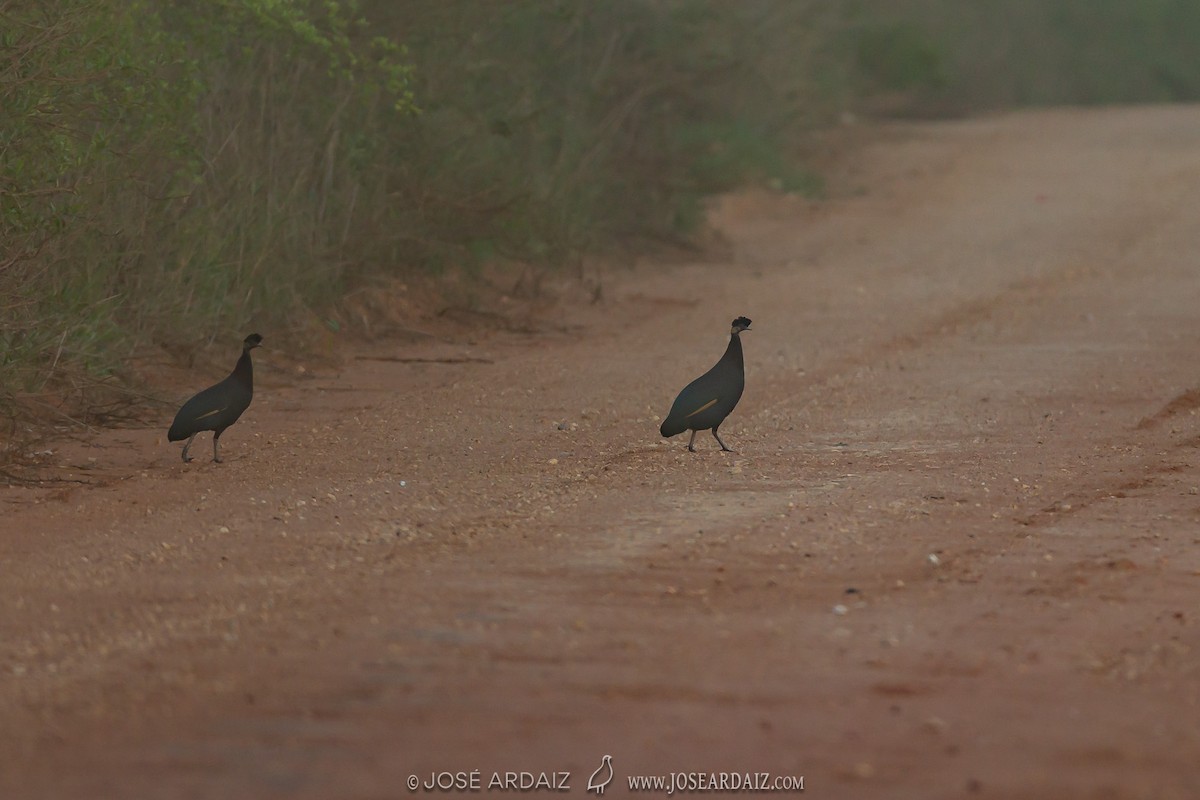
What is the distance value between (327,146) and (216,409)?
5268mm

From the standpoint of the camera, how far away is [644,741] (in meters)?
4.58

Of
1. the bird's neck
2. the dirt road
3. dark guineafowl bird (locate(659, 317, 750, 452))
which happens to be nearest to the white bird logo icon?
the dirt road

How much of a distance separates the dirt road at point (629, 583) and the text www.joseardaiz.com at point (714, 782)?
0.03 metres

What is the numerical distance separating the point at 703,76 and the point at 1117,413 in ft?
34.6

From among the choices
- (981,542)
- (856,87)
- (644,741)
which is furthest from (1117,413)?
(856,87)

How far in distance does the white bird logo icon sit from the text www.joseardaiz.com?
Result: 5cm

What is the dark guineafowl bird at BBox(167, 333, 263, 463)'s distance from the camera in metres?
8.55

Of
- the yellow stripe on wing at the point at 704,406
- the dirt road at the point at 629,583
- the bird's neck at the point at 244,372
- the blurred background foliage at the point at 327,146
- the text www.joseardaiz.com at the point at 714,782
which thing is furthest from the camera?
the blurred background foliage at the point at 327,146

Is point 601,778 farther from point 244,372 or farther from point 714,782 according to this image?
point 244,372

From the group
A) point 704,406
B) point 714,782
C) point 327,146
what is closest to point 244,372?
point 704,406

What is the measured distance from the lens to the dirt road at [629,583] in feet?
14.9

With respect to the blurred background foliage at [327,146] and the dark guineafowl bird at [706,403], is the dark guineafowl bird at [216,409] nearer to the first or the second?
the blurred background foliage at [327,146]

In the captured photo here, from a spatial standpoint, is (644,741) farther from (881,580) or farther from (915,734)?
(881,580)

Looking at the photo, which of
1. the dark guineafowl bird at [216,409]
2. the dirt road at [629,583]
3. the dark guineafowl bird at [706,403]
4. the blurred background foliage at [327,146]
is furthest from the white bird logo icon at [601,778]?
the blurred background foliage at [327,146]
